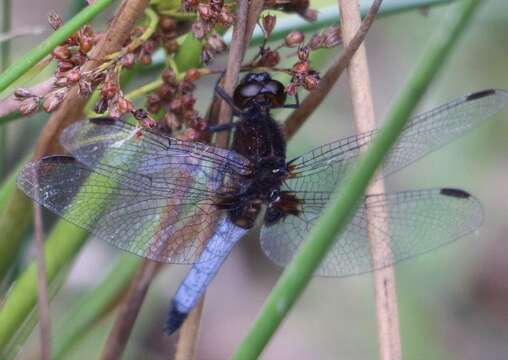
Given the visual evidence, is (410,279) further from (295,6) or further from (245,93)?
(295,6)

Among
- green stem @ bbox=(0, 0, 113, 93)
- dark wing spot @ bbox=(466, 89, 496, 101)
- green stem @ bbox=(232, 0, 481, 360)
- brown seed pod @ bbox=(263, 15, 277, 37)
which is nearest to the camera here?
green stem @ bbox=(232, 0, 481, 360)

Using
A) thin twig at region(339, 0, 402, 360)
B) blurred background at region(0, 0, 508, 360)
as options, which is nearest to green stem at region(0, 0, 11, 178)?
thin twig at region(339, 0, 402, 360)

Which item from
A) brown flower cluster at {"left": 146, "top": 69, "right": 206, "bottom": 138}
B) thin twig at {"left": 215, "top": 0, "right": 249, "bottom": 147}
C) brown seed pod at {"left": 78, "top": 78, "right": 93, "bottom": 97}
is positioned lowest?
brown seed pod at {"left": 78, "top": 78, "right": 93, "bottom": 97}

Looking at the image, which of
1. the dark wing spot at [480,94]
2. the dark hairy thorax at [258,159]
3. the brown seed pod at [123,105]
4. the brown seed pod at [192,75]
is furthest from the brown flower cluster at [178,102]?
the dark wing spot at [480,94]

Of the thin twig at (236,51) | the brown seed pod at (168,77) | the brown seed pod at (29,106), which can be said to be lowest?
the brown seed pod at (29,106)

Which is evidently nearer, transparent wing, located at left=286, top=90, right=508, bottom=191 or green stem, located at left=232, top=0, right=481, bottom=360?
green stem, located at left=232, top=0, right=481, bottom=360

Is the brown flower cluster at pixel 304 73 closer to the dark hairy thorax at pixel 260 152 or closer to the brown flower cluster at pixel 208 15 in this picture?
the brown flower cluster at pixel 208 15

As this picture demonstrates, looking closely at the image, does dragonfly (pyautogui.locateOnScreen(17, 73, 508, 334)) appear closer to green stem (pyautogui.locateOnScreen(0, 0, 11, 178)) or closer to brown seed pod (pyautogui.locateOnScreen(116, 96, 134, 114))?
brown seed pod (pyautogui.locateOnScreen(116, 96, 134, 114))
